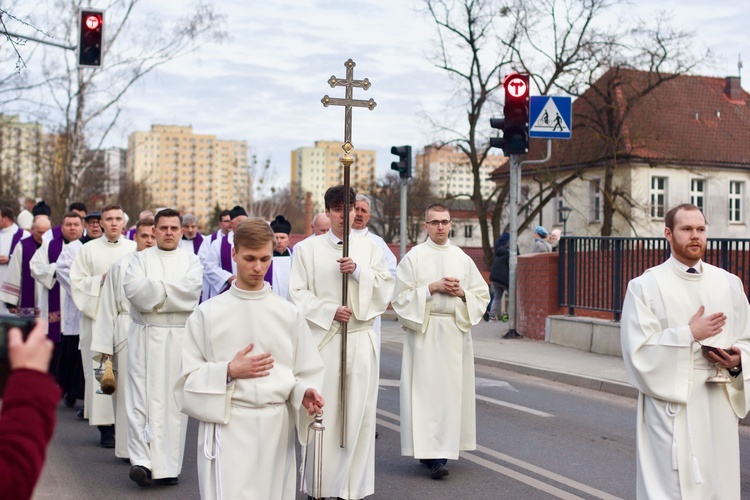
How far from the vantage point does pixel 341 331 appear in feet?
22.9

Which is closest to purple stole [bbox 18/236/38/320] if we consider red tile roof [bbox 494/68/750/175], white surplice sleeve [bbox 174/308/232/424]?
white surplice sleeve [bbox 174/308/232/424]

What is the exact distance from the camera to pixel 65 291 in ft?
37.4

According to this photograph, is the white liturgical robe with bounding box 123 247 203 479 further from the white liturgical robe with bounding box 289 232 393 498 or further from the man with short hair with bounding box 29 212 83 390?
the man with short hair with bounding box 29 212 83 390

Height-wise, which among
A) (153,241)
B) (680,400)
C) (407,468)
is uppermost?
(153,241)

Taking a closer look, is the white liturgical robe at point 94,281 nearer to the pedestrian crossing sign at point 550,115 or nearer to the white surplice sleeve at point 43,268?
the white surplice sleeve at point 43,268

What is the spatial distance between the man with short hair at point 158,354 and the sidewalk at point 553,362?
631 centimetres

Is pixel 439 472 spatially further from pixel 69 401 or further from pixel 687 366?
pixel 69 401

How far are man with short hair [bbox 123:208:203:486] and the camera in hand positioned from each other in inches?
210

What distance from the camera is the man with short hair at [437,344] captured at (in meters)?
8.06

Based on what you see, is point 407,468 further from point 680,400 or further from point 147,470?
point 680,400

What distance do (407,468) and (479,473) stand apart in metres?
0.62

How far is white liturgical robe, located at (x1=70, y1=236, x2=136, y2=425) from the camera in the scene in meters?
9.12

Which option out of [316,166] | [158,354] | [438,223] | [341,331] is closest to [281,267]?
[438,223]

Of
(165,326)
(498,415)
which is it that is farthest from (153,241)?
(498,415)
